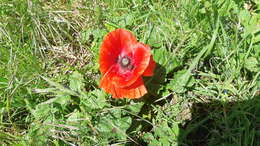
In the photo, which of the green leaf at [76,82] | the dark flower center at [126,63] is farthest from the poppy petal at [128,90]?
the green leaf at [76,82]

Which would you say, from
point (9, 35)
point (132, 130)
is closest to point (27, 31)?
point (9, 35)

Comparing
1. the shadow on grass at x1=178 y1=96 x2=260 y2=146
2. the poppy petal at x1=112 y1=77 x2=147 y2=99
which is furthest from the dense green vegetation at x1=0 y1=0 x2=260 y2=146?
the poppy petal at x1=112 y1=77 x2=147 y2=99

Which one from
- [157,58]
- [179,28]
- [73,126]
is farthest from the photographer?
[179,28]

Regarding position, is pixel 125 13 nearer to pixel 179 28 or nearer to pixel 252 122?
pixel 179 28

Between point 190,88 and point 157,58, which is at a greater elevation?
point 157,58

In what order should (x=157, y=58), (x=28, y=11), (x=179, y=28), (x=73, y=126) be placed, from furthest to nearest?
(x=28, y=11), (x=179, y=28), (x=157, y=58), (x=73, y=126)

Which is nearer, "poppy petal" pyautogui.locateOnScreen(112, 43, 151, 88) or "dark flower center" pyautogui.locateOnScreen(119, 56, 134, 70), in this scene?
"poppy petal" pyautogui.locateOnScreen(112, 43, 151, 88)

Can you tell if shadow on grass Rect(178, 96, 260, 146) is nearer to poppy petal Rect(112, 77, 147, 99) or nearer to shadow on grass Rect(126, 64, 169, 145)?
shadow on grass Rect(126, 64, 169, 145)
